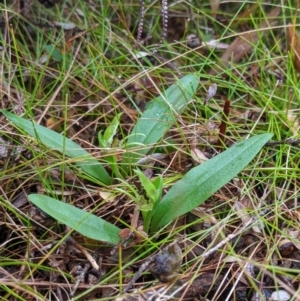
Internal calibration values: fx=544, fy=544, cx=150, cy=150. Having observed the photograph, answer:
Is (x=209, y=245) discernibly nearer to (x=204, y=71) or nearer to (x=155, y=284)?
(x=155, y=284)

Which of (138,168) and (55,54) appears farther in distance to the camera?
(55,54)

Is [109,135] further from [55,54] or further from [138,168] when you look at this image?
[55,54]

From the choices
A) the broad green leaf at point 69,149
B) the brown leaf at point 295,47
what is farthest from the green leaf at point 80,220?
the brown leaf at point 295,47

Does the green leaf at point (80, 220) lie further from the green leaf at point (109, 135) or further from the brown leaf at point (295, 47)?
the brown leaf at point (295, 47)

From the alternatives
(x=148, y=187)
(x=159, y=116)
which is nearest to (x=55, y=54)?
(x=159, y=116)

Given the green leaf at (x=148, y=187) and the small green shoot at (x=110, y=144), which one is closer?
the green leaf at (x=148, y=187)

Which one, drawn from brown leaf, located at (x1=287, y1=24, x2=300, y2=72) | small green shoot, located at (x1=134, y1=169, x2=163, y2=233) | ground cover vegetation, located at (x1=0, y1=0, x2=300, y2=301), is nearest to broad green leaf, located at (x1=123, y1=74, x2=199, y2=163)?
ground cover vegetation, located at (x1=0, y1=0, x2=300, y2=301)

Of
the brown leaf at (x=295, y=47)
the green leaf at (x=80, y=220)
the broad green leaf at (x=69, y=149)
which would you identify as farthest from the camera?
the brown leaf at (x=295, y=47)
